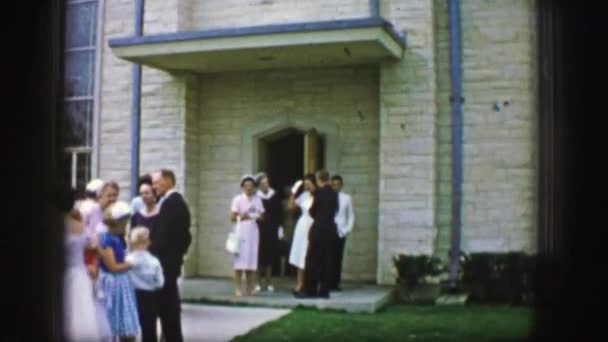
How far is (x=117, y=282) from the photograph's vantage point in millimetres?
5188

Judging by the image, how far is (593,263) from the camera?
422cm

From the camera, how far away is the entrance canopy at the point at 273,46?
890cm

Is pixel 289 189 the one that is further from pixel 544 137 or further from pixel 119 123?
pixel 544 137

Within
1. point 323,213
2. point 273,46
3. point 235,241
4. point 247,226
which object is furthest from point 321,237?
point 273,46

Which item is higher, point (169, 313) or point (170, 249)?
point (170, 249)

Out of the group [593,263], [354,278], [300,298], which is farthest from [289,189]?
[593,263]

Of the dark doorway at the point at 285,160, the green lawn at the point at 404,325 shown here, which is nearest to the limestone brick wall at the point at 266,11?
the dark doorway at the point at 285,160

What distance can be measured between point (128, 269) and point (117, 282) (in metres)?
0.11

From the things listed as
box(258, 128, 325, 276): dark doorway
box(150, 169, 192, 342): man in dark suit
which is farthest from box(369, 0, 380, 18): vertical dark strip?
box(150, 169, 192, 342): man in dark suit

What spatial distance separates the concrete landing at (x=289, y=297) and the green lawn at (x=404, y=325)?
152 mm

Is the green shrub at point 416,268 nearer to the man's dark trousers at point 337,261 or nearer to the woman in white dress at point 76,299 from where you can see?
the man's dark trousers at point 337,261

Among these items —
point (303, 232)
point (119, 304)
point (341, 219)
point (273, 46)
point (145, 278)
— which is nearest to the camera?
point (119, 304)

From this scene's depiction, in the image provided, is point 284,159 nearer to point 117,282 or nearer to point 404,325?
point 404,325

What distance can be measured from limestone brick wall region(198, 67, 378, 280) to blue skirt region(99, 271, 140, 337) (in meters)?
5.25
